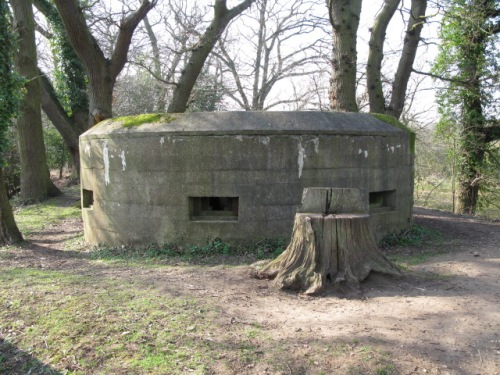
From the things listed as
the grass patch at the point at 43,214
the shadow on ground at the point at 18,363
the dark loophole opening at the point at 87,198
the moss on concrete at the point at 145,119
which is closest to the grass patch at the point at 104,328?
the shadow on ground at the point at 18,363

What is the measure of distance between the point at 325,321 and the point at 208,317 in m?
1.01

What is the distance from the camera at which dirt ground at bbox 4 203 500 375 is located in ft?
10.5

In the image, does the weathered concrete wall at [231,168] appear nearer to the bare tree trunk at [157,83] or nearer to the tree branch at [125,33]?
the tree branch at [125,33]

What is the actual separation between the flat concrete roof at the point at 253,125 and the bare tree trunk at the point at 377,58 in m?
4.30

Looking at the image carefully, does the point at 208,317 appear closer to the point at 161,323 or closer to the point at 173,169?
the point at 161,323

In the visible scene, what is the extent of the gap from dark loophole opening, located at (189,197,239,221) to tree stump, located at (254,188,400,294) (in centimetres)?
217

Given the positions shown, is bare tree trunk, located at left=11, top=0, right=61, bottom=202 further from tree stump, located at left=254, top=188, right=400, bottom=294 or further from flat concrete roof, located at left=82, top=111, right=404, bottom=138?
tree stump, located at left=254, top=188, right=400, bottom=294

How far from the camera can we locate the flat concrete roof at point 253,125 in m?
6.63

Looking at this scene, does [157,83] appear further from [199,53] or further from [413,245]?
[413,245]

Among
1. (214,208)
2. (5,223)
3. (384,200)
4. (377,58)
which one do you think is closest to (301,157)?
(214,208)

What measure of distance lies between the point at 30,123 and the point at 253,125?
10.3m

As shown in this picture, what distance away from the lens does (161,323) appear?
3.81m

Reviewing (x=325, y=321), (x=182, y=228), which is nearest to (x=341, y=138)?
(x=182, y=228)

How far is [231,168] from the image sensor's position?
262 inches
